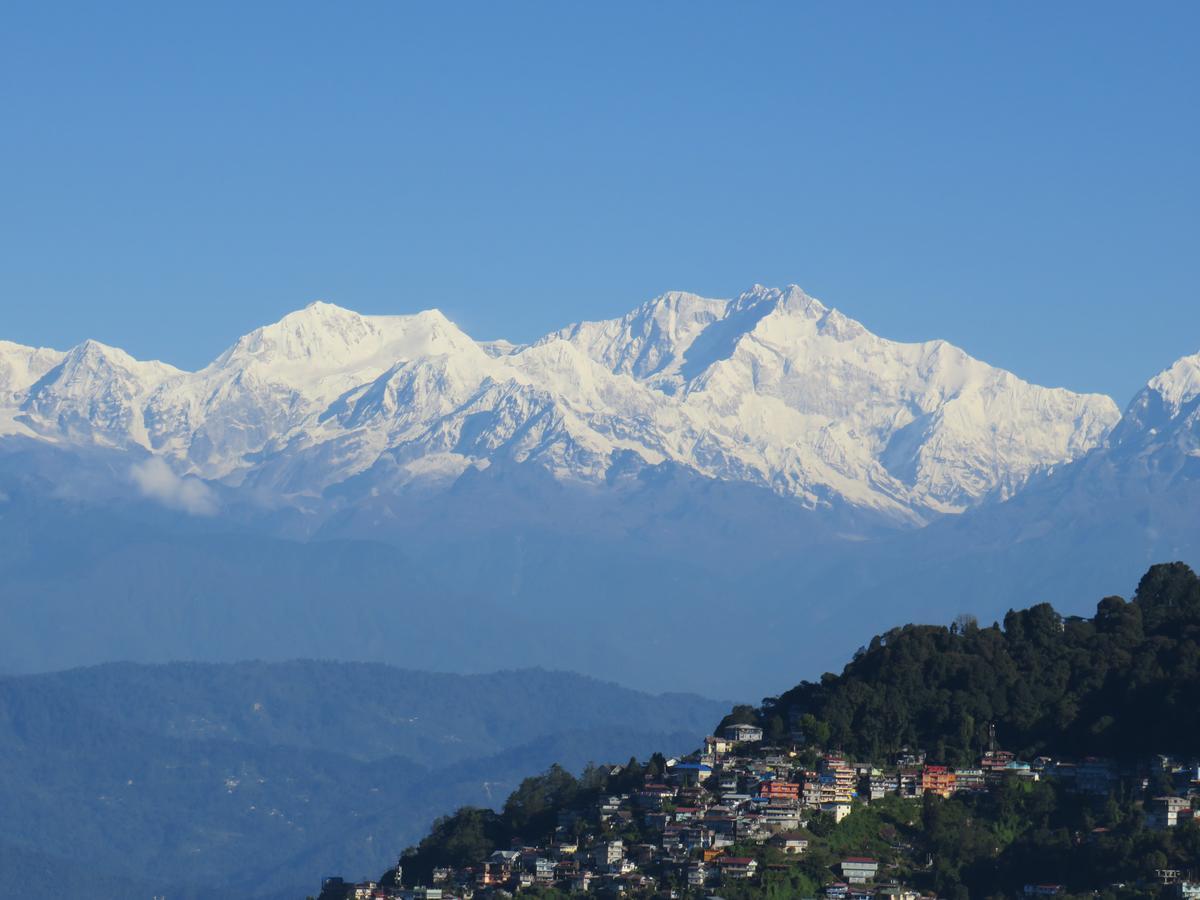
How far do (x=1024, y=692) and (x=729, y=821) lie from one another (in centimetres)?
1634

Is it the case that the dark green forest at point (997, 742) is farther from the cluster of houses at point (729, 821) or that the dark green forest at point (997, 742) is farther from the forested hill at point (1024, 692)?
the cluster of houses at point (729, 821)

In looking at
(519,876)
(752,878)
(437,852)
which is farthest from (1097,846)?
(437,852)

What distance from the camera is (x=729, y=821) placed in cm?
12044

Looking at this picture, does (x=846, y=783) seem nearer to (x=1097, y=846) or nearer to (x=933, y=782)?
(x=933, y=782)

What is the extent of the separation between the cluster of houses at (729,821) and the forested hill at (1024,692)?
5.45 ft

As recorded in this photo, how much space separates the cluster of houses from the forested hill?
166cm

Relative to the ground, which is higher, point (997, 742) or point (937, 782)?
point (997, 742)

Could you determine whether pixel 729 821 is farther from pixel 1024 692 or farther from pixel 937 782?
pixel 1024 692

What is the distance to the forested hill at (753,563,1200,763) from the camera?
413ft

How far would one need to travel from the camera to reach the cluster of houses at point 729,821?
115625mm

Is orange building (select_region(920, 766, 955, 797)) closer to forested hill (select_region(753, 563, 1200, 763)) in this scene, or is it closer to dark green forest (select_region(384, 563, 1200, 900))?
dark green forest (select_region(384, 563, 1200, 900))

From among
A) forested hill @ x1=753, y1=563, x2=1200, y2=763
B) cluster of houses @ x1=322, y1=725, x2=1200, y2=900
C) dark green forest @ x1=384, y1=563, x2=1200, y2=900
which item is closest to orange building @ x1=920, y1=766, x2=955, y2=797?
cluster of houses @ x1=322, y1=725, x2=1200, y2=900

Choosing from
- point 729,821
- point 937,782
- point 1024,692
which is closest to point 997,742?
point 1024,692

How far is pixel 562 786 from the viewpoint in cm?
13812
